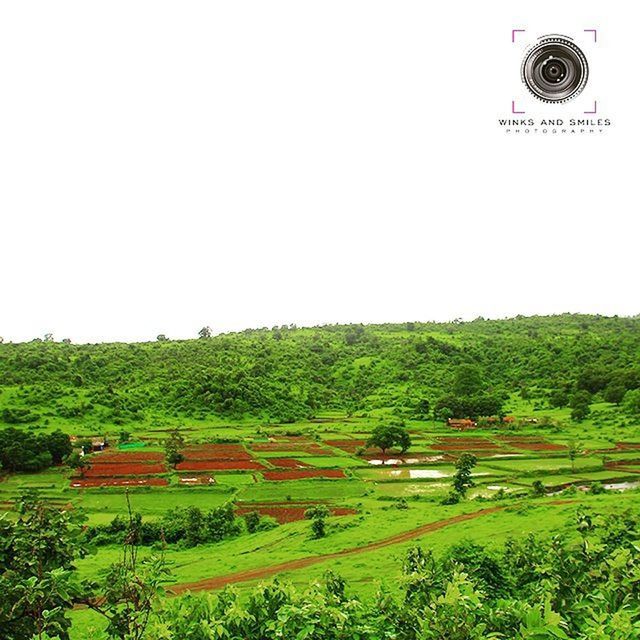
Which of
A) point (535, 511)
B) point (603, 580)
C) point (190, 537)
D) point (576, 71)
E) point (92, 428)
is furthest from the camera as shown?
point (92, 428)

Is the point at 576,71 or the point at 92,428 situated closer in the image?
the point at 576,71

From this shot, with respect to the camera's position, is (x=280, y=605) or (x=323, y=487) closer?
(x=280, y=605)

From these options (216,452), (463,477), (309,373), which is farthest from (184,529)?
(309,373)

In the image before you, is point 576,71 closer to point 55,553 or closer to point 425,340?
point 55,553

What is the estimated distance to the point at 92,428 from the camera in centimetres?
6247

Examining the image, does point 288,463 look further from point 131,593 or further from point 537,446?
point 131,593

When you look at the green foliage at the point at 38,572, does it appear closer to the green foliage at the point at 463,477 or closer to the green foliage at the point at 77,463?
the green foliage at the point at 463,477

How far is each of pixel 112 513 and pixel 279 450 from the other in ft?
67.0

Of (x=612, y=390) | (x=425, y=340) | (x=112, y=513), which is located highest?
(x=425, y=340)

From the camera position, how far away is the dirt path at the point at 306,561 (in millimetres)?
21797

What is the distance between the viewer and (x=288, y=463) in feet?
158

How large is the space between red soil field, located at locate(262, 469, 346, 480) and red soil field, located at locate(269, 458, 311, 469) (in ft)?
4.37

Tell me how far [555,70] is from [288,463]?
3763 cm

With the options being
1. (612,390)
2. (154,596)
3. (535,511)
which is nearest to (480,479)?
(535,511)
